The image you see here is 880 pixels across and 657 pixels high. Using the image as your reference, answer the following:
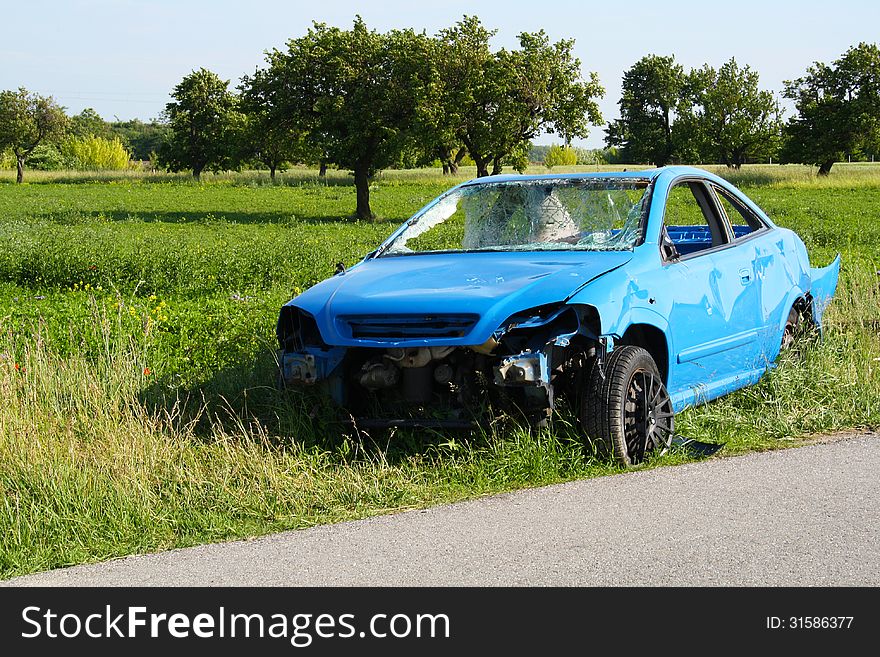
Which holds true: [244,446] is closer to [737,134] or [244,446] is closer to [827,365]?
[827,365]

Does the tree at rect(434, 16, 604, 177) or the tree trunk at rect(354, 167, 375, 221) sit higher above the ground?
the tree at rect(434, 16, 604, 177)

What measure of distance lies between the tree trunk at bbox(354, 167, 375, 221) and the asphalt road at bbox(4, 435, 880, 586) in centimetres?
3880

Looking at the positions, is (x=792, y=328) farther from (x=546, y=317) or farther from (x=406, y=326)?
(x=406, y=326)

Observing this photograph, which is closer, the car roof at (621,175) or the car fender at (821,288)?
the car roof at (621,175)

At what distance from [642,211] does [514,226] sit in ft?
3.13

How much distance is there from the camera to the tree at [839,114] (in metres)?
79.3

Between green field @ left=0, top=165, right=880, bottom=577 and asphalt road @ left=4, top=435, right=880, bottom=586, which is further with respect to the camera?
green field @ left=0, top=165, right=880, bottom=577

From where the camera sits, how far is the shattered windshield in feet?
24.8

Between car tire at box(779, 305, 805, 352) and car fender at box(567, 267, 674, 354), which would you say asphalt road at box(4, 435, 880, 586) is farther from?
car tire at box(779, 305, 805, 352)

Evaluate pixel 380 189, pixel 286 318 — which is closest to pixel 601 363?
pixel 286 318

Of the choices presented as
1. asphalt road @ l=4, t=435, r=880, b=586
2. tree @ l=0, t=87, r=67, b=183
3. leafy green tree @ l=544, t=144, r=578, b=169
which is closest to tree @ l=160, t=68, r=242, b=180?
tree @ l=0, t=87, r=67, b=183

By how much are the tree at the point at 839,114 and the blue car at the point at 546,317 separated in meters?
74.9

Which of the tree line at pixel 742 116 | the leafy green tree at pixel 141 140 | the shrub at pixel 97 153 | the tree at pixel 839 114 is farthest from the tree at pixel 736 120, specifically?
the leafy green tree at pixel 141 140

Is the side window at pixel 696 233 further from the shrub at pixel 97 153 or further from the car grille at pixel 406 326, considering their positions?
the shrub at pixel 97 153
